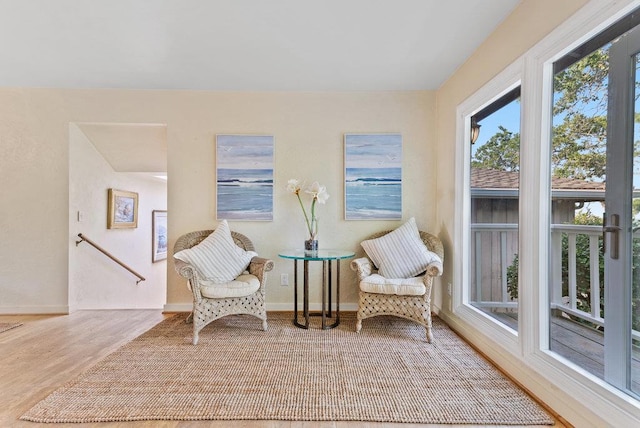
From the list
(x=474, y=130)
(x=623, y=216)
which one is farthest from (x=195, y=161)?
(x=623, y=216)

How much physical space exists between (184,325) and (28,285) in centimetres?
181

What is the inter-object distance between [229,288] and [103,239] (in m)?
2.29

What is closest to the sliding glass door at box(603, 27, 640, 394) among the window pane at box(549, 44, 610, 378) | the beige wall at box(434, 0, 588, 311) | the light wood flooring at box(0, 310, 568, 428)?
the window pane at box(549, 44, 610, 378)

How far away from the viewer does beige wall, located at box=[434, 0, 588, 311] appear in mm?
1752

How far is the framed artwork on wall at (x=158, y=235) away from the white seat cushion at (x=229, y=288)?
9.32ft

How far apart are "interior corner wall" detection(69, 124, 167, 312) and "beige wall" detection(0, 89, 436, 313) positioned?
0.10m

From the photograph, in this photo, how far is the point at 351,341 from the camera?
249 cm

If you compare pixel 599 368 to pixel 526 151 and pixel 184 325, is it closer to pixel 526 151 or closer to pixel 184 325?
pixel 526 151

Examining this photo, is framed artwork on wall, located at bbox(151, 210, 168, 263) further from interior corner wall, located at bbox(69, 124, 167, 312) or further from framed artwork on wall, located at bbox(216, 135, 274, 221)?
framed artwork on wall, located at bbox(216, 135, 274, 221)

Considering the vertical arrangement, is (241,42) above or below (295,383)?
above

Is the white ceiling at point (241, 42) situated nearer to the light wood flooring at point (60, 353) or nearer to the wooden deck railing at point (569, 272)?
the wooden deck railing at point (569, 272)

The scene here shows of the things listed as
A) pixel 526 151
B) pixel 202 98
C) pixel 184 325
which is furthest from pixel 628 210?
pixel 202 98

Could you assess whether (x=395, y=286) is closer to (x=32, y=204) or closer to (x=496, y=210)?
(x=496, y=210)

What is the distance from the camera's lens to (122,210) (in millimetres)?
4133
